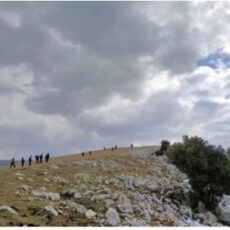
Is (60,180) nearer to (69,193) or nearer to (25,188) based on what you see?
(69,193)

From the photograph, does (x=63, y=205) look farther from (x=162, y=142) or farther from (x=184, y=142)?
(x=162, y=142)

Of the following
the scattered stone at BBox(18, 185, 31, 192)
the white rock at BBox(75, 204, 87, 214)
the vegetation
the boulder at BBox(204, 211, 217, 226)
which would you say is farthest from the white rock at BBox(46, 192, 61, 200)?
the vegetation

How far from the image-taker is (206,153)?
49562mm

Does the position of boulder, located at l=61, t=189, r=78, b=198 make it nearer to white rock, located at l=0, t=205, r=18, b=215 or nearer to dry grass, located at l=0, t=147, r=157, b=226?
dry grass, located at l=0, t=147, r=157, b=226

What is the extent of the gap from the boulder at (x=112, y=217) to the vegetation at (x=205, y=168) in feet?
54.1

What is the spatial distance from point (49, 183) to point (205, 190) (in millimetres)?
15373

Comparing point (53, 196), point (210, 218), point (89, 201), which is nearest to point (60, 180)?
point (53, 196)

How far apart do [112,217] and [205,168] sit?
58.0 ft

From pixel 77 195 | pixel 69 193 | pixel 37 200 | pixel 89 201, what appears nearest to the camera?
pixel 37 200

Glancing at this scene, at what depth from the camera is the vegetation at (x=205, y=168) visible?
48.5 meters

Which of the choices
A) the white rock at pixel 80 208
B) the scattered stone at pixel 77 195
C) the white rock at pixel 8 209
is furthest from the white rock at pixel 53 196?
the white rock at pixel 8 209

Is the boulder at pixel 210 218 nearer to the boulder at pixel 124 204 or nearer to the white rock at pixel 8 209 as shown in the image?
the boulder at pixel 124 204

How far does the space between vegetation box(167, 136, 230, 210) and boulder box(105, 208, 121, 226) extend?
16.5 meters

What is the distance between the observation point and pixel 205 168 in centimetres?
4862
